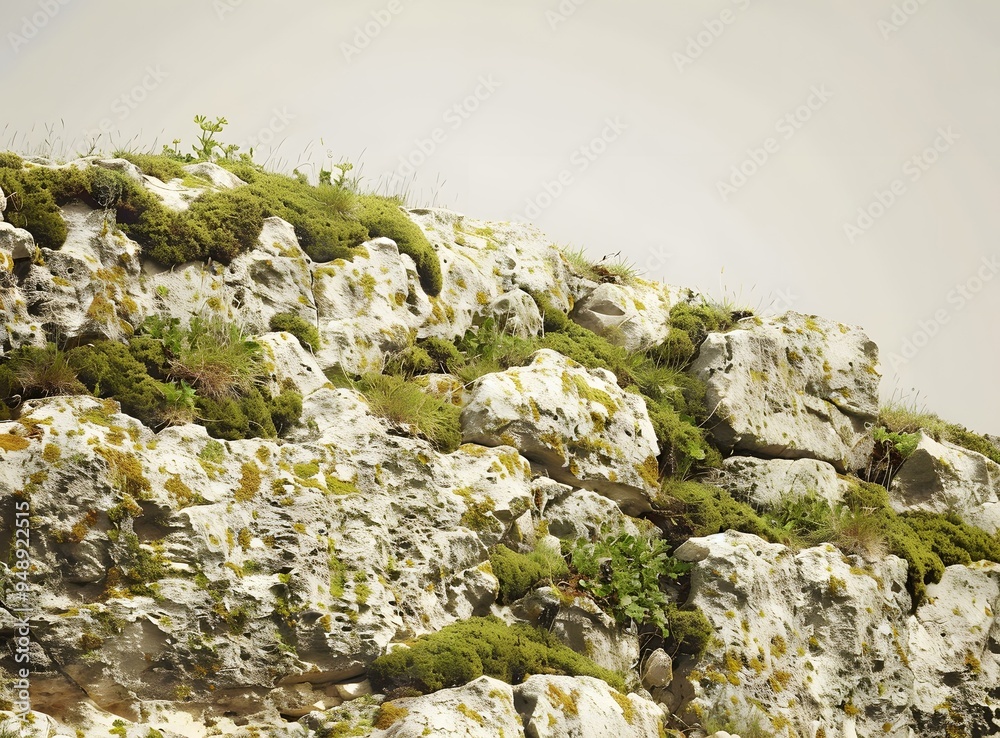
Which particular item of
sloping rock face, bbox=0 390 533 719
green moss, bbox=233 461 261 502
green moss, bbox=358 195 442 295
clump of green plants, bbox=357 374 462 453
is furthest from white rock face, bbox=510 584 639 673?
green moss, bbox=358 195 442 295

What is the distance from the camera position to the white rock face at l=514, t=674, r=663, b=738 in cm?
775

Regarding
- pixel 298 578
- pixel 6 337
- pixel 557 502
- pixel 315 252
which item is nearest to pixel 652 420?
pixel 557 502

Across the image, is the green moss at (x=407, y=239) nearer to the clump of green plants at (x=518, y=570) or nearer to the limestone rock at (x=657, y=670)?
the clump of green plants at (x=518, y=570)

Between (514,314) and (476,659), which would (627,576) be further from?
(514,314)

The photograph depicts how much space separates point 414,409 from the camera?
968 centimetres

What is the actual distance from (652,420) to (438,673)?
5648mm

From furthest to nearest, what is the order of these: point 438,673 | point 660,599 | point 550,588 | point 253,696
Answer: point 660,599 < point 550,588 < point 438,673 < point 253,696

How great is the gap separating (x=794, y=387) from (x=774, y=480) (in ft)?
6.52

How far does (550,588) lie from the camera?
30.4 feet

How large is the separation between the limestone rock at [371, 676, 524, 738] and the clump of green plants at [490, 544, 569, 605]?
156 centimetres

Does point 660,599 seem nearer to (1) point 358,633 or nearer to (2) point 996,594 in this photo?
(1) point 358,633

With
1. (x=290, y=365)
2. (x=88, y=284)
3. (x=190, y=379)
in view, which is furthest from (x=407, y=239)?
(x=88, y=284)

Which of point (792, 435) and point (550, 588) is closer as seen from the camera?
point (550, 588)

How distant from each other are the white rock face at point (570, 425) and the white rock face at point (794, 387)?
201 centimetres
